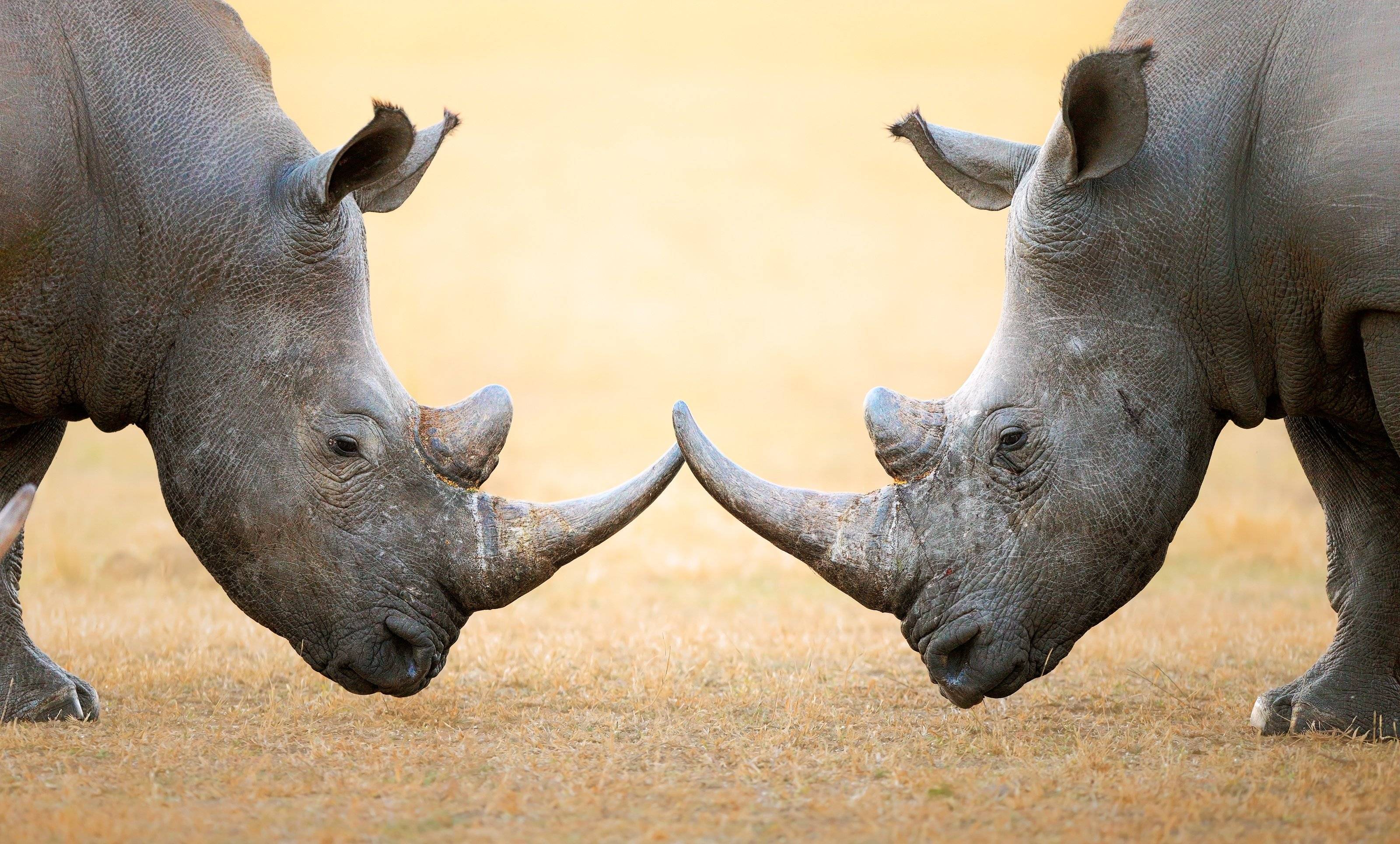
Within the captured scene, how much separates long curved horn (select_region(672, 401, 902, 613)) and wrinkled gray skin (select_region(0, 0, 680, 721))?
0.20m

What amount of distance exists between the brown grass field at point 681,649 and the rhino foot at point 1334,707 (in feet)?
0.42

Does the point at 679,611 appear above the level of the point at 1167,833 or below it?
Result: above

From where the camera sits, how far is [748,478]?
518 centimetres

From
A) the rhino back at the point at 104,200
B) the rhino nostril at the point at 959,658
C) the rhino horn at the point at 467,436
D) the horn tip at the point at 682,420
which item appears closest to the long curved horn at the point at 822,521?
the horn tip at the point at 682,420

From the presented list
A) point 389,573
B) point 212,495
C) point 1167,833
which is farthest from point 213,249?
point 1167,833

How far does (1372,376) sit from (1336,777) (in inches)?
49.3

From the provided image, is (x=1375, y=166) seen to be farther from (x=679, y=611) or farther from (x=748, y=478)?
(x=679, y=611)

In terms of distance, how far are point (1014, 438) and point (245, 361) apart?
255 cm

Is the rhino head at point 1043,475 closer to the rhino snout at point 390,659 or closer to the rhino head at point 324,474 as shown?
the rhino head at point 324,474

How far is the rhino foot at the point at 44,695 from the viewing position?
18.0ft

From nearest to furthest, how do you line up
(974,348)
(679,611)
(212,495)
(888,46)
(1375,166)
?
1. (1375,166)
2. (212,495)
3. (679,611)
4. (974,348)
5. (888,46)

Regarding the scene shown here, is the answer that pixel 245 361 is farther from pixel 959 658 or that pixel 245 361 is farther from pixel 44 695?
pixel 959 658

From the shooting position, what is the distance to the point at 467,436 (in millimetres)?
5219

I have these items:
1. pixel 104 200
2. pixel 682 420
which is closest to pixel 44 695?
pixel 104 200
